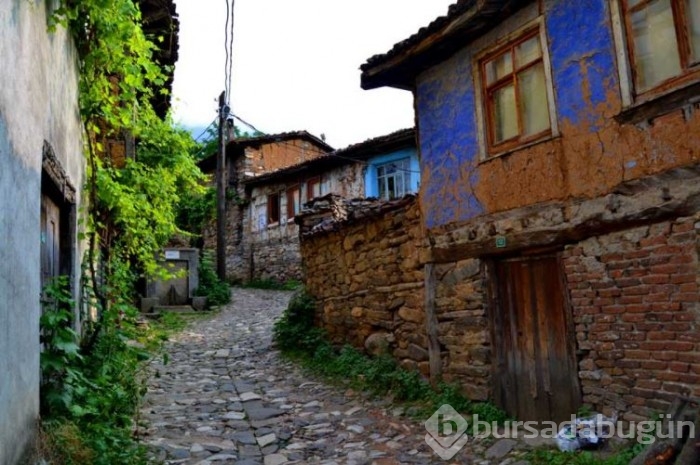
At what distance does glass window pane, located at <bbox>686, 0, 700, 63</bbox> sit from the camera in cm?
390

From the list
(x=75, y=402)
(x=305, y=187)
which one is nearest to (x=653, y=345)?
(x=75, y=402)

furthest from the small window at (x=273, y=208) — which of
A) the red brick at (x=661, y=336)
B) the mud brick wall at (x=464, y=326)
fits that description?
the red brick at (x=661, y=336)

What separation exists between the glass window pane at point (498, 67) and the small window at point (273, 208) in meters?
15.4

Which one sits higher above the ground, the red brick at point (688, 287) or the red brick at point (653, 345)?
the red brick at point (688, 287)

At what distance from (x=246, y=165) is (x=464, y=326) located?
679 inches

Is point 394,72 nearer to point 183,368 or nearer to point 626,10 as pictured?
point 626,10

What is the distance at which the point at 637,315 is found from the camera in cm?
417

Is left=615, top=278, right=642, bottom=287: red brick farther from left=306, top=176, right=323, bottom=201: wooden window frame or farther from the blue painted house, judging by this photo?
left=306, top=176, right=323, bottom=201: wooden window frame

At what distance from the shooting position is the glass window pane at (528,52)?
5.18 metres

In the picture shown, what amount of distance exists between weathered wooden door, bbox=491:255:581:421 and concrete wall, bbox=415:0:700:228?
28.7 inches

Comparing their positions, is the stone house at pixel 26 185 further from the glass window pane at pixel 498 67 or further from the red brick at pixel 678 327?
the red brick at pixel 678 327

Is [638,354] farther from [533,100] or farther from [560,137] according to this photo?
[533,100]

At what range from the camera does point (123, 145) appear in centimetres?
781

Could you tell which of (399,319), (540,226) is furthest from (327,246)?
(540,226)
